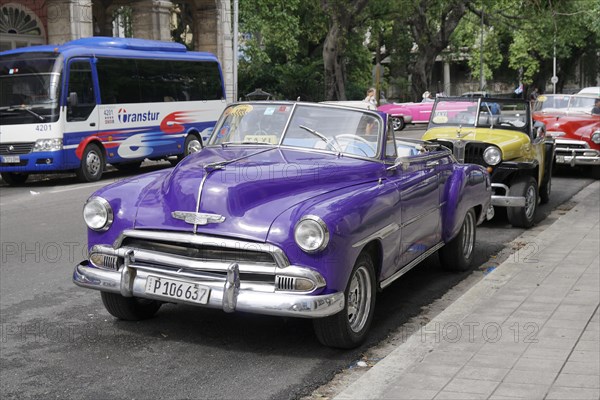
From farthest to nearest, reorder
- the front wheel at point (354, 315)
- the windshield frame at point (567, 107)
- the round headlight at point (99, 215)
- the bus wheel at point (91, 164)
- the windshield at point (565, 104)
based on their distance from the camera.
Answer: the windshield at point (565, 104), the windshield frame at point (567, 107), the bus wheel at point (91, 164), the round headlight at point (99, 215), the front wheel at point (354, 315)

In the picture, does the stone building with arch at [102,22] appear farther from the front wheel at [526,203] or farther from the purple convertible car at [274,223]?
the purple convertible car at [274,223]

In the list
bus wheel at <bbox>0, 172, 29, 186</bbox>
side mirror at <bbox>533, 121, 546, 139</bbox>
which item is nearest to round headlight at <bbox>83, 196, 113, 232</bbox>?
side mirror at <bbox>533, 121, 546, 139</bbox>

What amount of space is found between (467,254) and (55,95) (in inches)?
442

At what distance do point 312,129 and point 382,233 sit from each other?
1.21 m

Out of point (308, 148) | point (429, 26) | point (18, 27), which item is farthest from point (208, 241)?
point (429, 26)

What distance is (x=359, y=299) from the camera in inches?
228

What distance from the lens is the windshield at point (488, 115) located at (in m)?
12.2

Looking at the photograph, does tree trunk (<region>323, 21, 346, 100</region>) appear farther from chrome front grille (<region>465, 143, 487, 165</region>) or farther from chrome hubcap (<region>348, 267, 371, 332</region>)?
chrome hubcap (<region>348, 267, 371, 332</region>)

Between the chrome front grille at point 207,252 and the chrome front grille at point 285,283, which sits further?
the chrome front grille at point 207,252

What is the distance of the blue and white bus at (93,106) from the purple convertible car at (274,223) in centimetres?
1092

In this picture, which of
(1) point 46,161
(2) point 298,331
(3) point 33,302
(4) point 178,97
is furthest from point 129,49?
→ (2) point 298,331

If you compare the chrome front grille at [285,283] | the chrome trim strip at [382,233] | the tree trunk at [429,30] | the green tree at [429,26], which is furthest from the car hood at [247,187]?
the tree trunk at [429,30]

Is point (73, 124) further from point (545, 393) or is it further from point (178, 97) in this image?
point (545, 393)

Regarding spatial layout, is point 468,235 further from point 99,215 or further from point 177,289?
point 99,215
